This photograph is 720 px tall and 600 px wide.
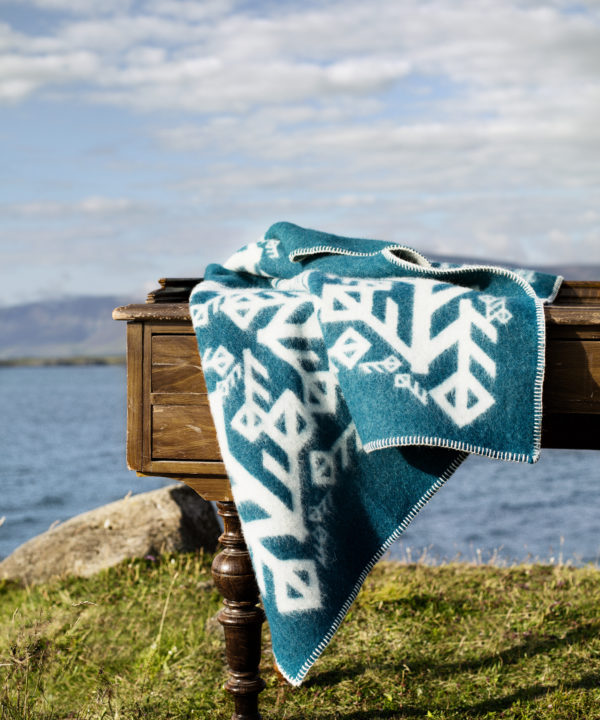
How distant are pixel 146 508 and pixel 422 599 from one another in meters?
1.99

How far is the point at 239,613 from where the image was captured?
2996mm

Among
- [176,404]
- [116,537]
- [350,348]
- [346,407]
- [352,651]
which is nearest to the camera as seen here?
Answer: [350,348]

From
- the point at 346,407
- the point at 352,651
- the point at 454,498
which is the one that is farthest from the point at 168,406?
the point at 454,498

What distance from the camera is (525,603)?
471 centimetres

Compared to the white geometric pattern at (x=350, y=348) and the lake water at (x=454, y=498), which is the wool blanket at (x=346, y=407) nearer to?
the white geometric pattern at (x=350, y=348)

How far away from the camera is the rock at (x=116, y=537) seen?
17.6 ft

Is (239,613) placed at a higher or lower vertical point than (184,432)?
lower

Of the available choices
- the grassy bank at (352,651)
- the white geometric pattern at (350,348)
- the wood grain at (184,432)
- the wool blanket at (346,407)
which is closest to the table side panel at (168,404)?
the wood grain at (184,432)

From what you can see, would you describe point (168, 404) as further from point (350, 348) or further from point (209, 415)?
point (350, 348)

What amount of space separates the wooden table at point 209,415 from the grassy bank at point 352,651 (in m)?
0.53

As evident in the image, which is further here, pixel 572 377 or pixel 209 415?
pixel 209 415

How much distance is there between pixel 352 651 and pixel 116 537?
6.63 feet

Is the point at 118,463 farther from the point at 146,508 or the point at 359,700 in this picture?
the point at 359,700

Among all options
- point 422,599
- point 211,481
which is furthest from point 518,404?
point 422,599
